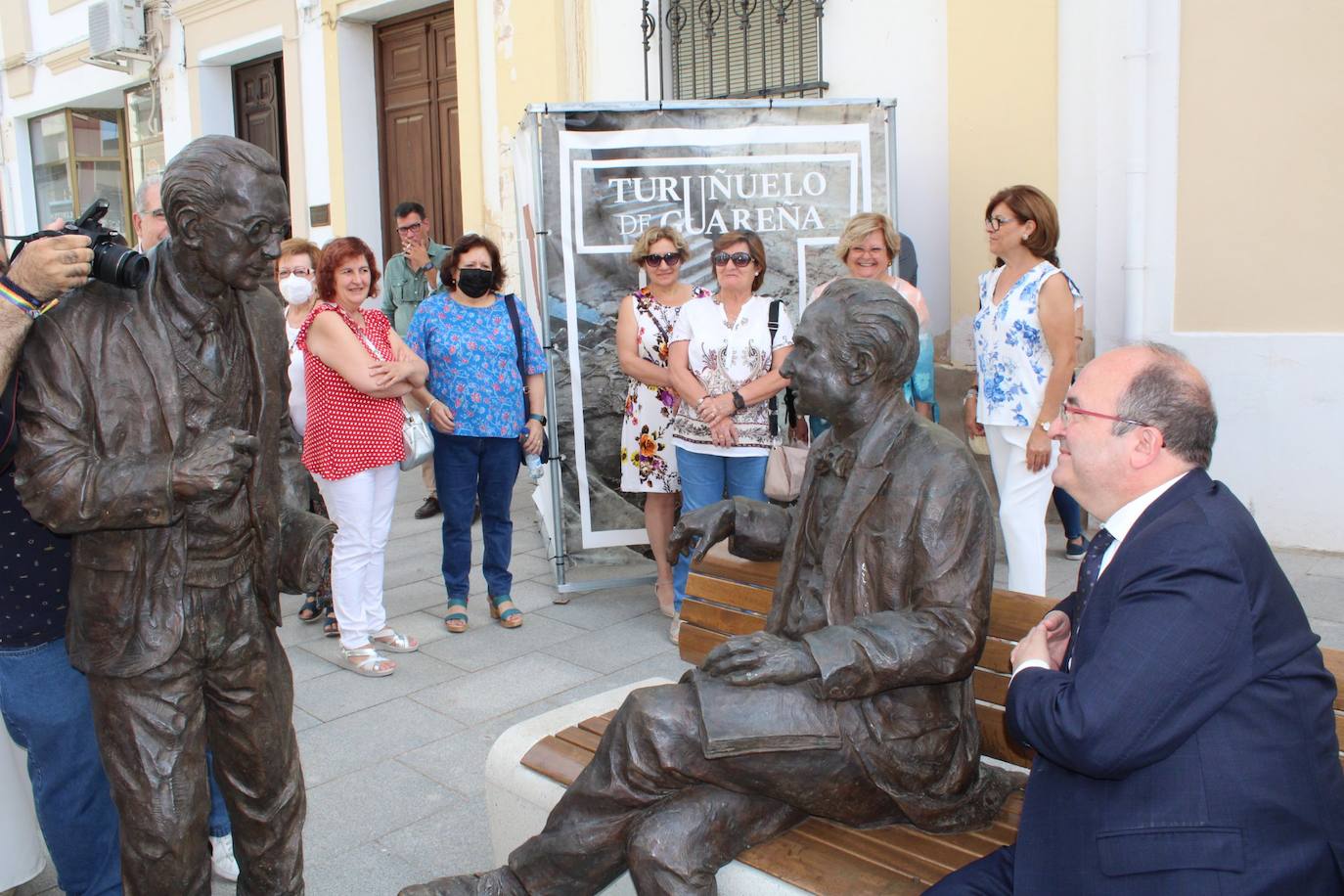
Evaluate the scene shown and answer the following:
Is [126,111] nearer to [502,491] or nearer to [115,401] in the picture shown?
[502,491]

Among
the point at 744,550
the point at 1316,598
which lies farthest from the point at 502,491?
the point at 1316,598

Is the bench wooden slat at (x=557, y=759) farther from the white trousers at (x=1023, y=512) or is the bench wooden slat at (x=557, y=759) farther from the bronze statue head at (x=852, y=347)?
the white trousers at (x=1023, y=512)

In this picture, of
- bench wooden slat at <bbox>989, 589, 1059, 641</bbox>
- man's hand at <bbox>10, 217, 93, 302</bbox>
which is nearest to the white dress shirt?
bench wooden slat at <bbox>989, 589, 1059, 641</bbox>

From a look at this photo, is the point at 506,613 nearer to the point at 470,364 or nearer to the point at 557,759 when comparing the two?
the point at 470,364

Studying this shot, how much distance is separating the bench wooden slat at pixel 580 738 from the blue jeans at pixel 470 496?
2.39 metres

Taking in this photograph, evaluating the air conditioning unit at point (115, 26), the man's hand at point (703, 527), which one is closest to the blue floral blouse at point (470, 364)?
the man's hand at point (703, 527)

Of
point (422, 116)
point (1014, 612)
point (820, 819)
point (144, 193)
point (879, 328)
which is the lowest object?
point (820, 819)

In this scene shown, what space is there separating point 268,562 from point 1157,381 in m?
1.88

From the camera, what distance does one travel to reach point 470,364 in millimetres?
5418

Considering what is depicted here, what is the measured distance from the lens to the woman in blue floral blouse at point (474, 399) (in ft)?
17.8

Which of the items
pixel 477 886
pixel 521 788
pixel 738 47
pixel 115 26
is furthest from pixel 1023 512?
pixel 115 26

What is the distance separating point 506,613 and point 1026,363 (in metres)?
2.67

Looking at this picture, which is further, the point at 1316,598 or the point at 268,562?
the point at 1316,598

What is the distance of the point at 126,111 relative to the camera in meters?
15.9
